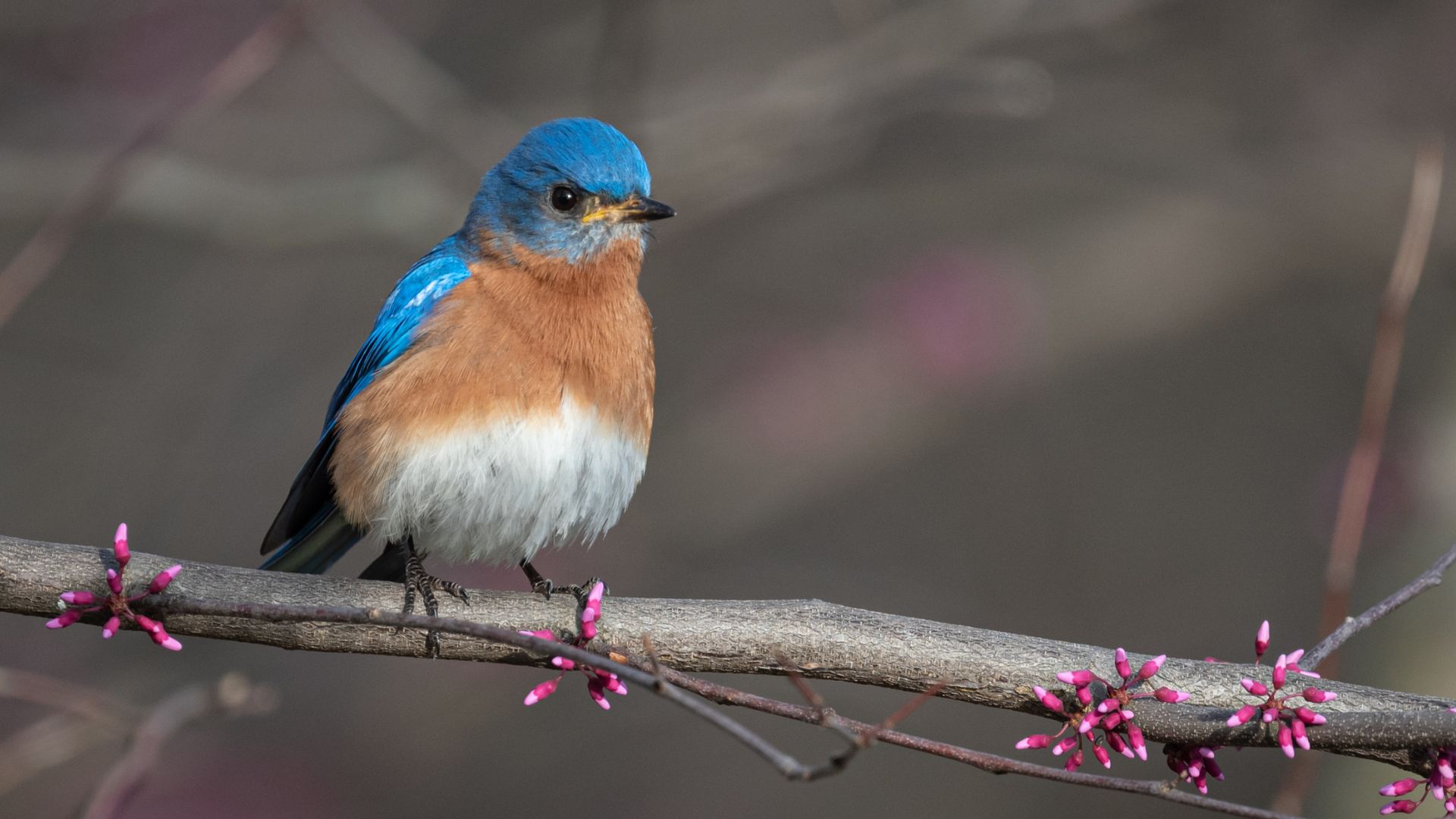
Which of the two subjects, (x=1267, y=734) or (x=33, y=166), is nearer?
(x=1267, y=734)

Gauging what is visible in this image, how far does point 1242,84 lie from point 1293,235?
0.90 m

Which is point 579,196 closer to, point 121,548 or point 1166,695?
point 121,548

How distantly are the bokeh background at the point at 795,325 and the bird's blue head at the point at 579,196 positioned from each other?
178 cm

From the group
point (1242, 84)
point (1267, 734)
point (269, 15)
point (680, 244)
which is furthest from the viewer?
point (680, 244)

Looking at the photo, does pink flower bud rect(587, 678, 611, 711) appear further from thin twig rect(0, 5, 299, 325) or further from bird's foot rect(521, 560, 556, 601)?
thin twig rect(0, 5, 299, 325)

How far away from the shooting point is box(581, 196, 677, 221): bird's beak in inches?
150

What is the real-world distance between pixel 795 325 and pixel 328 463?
412 centimetres

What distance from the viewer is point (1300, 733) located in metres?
2.41

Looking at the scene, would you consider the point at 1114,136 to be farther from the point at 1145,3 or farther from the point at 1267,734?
the point at 1267,734

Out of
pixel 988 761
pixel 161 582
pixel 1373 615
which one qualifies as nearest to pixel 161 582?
pixel 161 582

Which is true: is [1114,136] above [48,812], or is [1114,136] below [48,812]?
above

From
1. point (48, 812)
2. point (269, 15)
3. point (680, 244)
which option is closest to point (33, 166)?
point (269, 15)

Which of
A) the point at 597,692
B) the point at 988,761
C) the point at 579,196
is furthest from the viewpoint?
the point at 579,196

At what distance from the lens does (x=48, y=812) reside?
5910 millimetres
